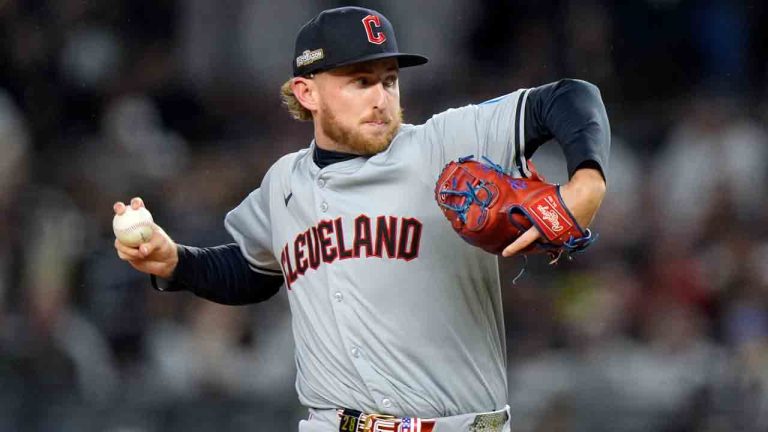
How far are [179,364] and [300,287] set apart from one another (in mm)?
3003

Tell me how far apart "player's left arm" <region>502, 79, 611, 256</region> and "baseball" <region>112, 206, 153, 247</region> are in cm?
97

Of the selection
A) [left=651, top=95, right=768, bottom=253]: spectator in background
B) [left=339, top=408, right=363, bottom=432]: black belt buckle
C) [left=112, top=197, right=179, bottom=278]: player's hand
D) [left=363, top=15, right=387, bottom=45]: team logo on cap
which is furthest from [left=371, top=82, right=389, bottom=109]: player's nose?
[left=651, top=95, right=768, bottom=253]: spectator in background

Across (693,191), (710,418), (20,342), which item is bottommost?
(710,418)

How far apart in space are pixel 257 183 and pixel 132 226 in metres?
3.35

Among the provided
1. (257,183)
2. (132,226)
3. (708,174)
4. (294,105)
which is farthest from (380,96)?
(257,183)

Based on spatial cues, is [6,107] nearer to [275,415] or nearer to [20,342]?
[20,342]

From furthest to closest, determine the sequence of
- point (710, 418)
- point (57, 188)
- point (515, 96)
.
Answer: point (57, 188), point (710, 418), point (515, 96)

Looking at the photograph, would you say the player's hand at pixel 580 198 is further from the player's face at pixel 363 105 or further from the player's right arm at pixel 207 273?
the player's right arm at pixel 207 273

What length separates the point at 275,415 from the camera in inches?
223

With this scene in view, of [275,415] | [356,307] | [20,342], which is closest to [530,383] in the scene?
[275,415]

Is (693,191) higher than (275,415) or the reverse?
higher

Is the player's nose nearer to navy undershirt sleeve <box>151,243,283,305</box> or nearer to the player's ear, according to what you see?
the player's ear

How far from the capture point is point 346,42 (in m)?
2.96

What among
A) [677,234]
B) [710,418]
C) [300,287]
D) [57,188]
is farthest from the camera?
[57,188]
